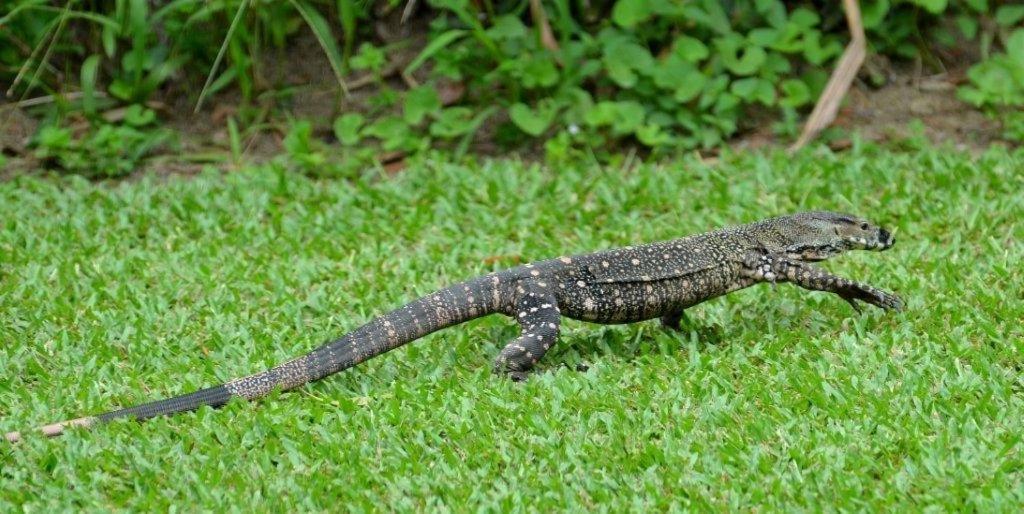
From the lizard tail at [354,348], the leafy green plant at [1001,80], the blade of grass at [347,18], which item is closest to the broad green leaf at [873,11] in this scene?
the leafy green plant at [1001,80]

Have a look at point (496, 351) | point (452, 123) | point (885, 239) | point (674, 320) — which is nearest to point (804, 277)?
point (885, 239)

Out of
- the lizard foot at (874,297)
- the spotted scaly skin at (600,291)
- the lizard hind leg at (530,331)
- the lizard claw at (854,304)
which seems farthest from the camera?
the lizard claw at (854,304)

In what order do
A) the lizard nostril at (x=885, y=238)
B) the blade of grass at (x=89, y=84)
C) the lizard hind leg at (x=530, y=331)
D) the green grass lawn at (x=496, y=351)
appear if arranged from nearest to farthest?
1. the green grass lawn at (x=496, y=351)
2. the lizard hind leg at (x=530, y=331)
3. the lizard nostril at (x=885, y=238)
4. the blade of grass at (x=89, y=84)

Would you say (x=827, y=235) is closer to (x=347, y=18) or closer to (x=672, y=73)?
(x=672, y=73)

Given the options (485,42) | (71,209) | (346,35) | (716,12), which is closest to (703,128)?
(716,12)

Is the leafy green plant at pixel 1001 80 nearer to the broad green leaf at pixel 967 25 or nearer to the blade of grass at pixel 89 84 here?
the broad green leaf at pixel 967 25

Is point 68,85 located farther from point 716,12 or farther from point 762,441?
point 762,441

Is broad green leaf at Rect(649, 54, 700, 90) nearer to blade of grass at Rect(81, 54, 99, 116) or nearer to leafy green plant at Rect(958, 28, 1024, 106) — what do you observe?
leafy green plant at Rect(958, 28, 1024, 106)
